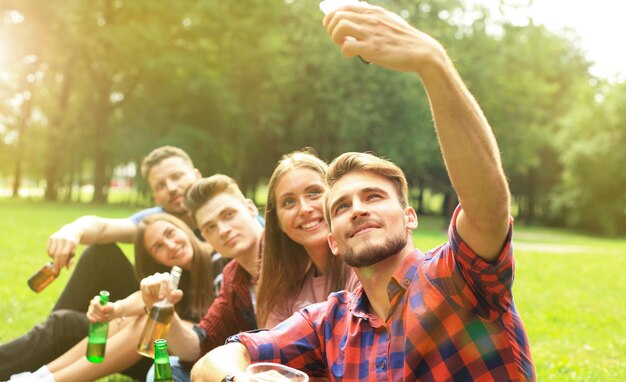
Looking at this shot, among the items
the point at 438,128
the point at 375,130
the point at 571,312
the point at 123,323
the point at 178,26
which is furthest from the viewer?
the point at 375,130

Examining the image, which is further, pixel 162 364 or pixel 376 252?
pixel 162 364

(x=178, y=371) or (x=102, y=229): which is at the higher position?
(x=102, y=229)

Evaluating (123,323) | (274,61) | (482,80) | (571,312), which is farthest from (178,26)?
(123,323)

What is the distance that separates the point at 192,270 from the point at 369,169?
94.6 inches

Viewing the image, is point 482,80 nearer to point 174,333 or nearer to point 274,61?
point 274,61

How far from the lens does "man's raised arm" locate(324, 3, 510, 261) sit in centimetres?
172

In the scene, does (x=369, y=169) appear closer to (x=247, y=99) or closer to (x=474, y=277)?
(x=474, y=277)

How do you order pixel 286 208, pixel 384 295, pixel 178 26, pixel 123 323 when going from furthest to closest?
pixel 178 26 → pixel 123 323 → pixel 286 208 → pixel 384 295

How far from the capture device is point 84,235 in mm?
4637

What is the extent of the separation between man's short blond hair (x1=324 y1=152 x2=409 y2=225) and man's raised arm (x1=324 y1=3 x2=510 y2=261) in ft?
2.29

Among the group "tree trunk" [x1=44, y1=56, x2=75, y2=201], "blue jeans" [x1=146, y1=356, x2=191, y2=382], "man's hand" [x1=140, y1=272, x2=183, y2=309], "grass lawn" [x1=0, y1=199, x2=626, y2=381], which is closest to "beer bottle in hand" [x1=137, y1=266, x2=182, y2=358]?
"man's hand" [x1=140, y1=272, x2=183, y2=309]

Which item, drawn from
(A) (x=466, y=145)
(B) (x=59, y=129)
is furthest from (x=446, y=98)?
(B) (x=59, y=129)

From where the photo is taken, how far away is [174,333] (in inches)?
138

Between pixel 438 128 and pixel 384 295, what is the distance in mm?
828
